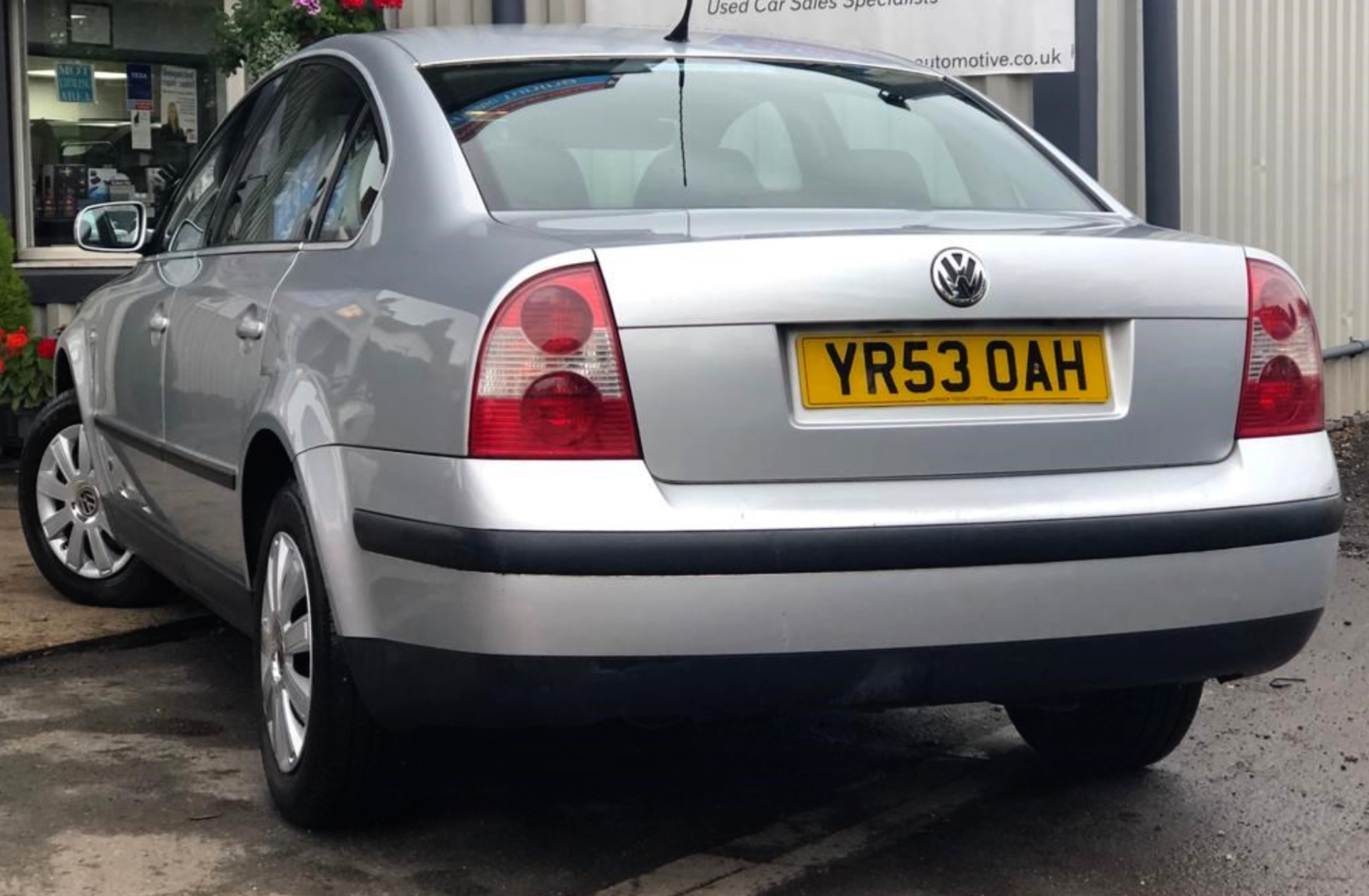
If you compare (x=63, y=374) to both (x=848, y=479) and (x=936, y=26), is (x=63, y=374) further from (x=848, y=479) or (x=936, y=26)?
(x=936, y=26)

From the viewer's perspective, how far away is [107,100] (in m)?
10.3

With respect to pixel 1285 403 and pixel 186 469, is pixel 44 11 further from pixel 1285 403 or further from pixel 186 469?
pixel 1285 403

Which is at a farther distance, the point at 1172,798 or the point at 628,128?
the point at 1172,798

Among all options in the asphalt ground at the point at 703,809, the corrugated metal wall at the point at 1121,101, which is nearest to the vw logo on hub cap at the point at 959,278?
the asphalt ground at the point at 703,809

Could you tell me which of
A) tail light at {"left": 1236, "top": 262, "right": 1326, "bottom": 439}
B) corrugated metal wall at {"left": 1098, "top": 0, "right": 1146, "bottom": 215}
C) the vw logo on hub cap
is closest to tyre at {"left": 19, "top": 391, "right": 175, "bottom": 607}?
the vw logo on hub cap

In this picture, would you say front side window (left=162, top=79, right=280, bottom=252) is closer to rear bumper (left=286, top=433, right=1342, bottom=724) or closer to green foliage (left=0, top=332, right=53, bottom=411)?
rear bumper (left=286, top=433, right=1342, bottom=724)

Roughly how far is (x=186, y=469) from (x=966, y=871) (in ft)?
6.53

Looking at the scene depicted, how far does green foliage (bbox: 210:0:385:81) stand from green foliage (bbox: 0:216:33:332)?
52.3 inches

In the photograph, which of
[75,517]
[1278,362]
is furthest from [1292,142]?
[1278,362]

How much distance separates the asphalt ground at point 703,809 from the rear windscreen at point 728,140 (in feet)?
3.95

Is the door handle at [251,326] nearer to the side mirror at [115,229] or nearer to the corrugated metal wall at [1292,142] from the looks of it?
the side mirror at [115,229]

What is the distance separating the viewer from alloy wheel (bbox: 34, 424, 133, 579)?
6.11 m

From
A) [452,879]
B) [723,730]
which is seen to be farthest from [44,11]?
[452,879]

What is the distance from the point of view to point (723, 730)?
15.8 ft
